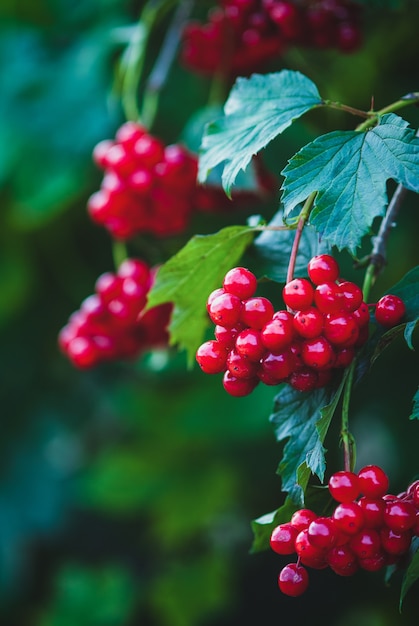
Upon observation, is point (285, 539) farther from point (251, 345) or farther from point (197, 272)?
point (197, 272)

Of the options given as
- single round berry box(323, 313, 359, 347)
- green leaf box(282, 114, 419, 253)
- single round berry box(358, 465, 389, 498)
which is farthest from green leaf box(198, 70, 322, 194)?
single round berry box(358, 465, 389, 498)

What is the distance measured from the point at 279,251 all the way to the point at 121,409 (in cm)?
114

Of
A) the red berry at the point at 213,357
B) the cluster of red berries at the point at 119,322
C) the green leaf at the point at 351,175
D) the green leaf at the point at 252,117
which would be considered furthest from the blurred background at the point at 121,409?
the red berry at the point at 213,357

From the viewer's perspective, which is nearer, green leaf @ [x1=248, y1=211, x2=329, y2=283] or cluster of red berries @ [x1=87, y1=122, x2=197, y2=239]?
green leaf @ [x1=248, y1=211, x2=329, y2=283]

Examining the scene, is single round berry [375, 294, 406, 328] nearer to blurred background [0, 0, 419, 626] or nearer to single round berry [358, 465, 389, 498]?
single round berry [358, 465, 389, 498]

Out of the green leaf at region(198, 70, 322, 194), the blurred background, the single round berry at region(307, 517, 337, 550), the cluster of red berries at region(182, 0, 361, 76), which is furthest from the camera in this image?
the blurred background

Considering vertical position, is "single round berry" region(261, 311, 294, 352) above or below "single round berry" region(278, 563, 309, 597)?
above

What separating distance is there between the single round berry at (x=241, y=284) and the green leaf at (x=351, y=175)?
0.06 m

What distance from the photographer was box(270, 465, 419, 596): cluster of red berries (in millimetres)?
475

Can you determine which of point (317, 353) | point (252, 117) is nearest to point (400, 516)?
point (317, 353)

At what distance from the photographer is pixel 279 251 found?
0.67 m

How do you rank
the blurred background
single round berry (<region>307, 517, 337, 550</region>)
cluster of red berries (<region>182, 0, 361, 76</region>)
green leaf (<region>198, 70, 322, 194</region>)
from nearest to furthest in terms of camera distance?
single round berry (<region>307, 517, 337, 550</region>) → green leaf (<region>198, 70, 322, 194</region>) → cluster of red berries (<region>182, 0, 361, 76</region>) → the blurred background

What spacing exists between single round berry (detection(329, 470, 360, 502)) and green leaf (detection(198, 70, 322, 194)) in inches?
10.2

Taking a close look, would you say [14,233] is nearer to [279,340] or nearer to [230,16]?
[230,16]
